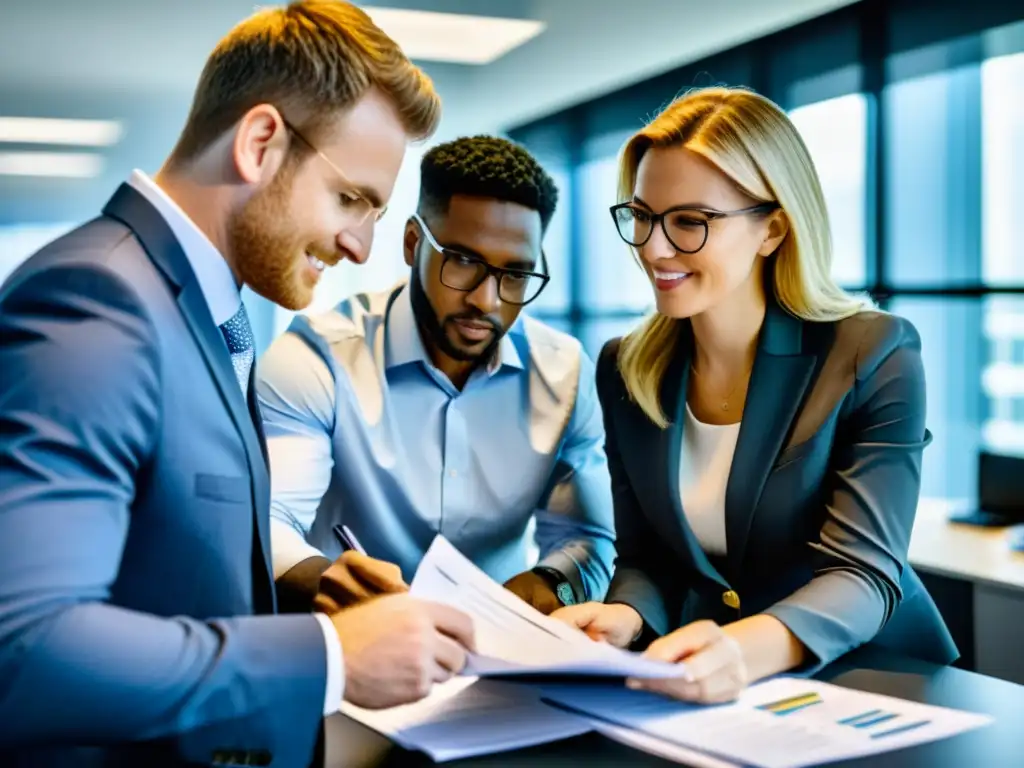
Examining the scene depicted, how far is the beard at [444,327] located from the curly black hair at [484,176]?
6.8 inches

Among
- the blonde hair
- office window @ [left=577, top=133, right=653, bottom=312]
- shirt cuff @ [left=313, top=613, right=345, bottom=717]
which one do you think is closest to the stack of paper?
shirt cuff @ [left=313, top=613, right=345, bottom=717]

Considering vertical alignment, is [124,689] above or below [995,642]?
above

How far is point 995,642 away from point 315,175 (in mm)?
2456

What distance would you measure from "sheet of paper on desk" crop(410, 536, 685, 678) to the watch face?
0.59 m

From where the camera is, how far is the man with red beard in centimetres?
93

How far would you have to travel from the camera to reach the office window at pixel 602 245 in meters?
7.14

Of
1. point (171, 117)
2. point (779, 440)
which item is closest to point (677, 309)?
point (779, 440)

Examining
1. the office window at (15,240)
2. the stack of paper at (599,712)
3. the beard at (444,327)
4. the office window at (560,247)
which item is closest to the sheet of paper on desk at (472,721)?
the stack of paper at (599,712)

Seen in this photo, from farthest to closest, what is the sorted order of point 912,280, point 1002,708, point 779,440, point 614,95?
point 614,95 < point 912,280 < point 779,440 < point 1002,708

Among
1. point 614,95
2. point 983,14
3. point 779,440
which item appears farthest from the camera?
point 614,95

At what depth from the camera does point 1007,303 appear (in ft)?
14.3

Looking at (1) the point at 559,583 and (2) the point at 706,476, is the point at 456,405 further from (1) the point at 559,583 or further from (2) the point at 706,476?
(2) the point at 706,476

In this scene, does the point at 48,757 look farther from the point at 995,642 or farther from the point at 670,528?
the point at 995,642

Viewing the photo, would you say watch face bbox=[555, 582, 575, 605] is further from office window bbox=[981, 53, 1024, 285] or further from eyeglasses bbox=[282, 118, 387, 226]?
office window bbox=[981, 53, 1024, 285]
